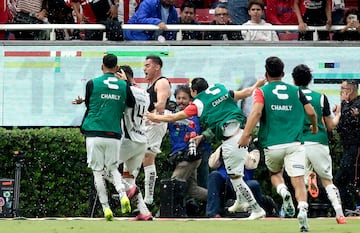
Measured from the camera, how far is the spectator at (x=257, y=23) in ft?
72.7

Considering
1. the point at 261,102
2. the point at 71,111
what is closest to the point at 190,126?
the point at 71,111

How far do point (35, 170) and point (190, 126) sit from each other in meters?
2.82

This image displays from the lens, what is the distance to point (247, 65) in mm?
22188

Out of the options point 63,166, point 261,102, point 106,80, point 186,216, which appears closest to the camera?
point 261,102

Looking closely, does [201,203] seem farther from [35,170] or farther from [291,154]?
[291,154]

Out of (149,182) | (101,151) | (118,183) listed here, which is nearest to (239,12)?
(149,182)

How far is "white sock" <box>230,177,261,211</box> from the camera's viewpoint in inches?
730

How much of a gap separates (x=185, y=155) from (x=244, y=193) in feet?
8.00

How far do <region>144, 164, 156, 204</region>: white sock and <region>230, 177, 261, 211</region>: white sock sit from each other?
201 cm

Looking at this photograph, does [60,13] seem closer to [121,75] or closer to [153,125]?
[153,125]

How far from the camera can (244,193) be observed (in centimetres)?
1853

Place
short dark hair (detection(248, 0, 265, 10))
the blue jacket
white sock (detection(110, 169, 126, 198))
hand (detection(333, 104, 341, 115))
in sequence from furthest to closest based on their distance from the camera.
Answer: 1. the blue jacket
2. short dark hair (detection(248, 0, 265, 10))
3. hand (detection(333, 104, 341, 115))
4. white sock (detection(110, 169, 126, 198))

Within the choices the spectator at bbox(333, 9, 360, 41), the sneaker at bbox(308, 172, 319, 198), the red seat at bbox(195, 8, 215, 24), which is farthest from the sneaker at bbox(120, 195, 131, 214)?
the red seat at bbox(195, 8, 215, 24)

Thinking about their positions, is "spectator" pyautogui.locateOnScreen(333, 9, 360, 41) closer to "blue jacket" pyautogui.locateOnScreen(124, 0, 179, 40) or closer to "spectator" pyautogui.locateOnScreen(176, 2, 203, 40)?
"spectator" pyautogui.locateOnScreen(176, 2, 203, 40)
